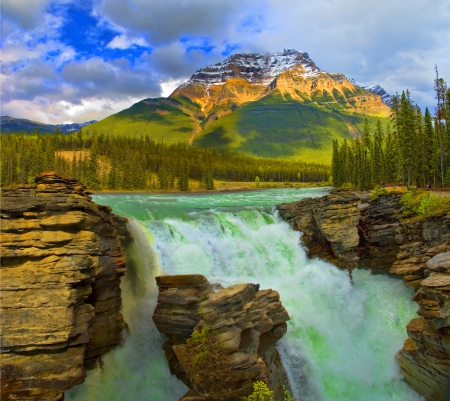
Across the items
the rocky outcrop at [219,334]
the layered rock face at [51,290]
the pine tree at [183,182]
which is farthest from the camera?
the pine tree at [183,182]

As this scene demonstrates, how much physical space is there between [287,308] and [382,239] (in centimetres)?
1762

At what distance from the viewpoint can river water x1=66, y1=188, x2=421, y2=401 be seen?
20828mm

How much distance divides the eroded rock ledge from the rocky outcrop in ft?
30.7

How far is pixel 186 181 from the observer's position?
127 m

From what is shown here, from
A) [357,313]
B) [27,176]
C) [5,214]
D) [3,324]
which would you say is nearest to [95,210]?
[5,214]

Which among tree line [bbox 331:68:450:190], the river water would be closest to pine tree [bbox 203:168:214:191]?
tree line [bbox 331:68:450:190]

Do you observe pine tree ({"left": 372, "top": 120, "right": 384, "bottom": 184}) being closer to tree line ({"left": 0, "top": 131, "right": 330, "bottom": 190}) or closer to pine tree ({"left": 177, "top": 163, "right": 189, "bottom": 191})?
tree line ({"left": 0, "top": 131, "right": 330, "bottom": 190})

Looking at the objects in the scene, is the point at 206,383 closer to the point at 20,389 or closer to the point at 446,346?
the point at 20,389

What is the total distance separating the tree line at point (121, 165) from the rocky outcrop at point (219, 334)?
93422 millimetres

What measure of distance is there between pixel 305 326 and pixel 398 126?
47.6 metres

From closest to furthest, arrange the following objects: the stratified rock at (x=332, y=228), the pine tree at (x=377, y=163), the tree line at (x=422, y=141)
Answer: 1. the stratified rock at (x=332, y=228)
2. the tree line at (x=422, y=141)
3. the pine tree at (x=377, y=163)

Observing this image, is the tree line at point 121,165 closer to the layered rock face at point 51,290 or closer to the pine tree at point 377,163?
the pine tree at point 377,163

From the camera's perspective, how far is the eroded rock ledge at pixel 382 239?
23.0 m

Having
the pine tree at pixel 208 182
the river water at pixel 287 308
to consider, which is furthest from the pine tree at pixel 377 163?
the pine tree at pixel 208 182
